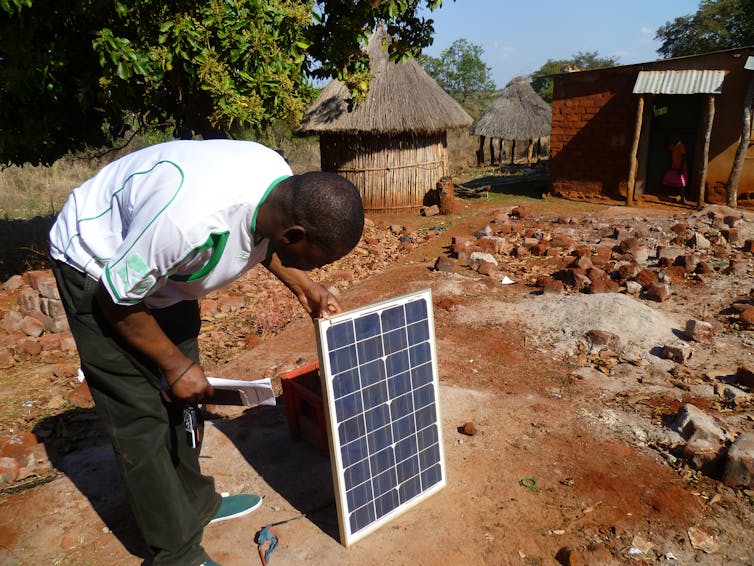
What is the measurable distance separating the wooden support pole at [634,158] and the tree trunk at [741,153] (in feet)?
5.82

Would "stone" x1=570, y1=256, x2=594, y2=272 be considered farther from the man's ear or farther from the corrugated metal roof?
the corrugated metal roof

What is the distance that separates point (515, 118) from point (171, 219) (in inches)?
764

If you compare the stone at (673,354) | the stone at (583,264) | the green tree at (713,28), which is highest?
the green tree at (713,28)

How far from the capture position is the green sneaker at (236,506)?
122 inches

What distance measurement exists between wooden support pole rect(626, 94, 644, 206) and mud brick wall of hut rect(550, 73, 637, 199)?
223 millimetres

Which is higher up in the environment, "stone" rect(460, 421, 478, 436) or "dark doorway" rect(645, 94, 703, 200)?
"dark doorway" rect(645, 94, 703, 200)

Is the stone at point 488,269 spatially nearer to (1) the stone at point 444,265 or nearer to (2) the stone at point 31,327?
(1) the stone at point 444,265

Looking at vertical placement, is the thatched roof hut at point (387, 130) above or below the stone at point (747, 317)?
above

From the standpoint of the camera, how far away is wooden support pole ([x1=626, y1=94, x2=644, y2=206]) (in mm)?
12219

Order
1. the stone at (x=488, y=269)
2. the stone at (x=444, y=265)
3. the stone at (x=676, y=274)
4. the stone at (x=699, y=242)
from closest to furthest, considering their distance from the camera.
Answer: the stone at (x=676, y=274), the stone at (x=488, y=269), the stone at (x=444, y=265), the stone at (x=699, y=242)

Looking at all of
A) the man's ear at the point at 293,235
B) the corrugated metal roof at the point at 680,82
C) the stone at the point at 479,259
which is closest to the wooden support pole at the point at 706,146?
the corrugated metal roof at the point at 680,82

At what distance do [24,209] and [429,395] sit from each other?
492 inches

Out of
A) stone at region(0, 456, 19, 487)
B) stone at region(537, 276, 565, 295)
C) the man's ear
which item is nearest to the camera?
the man's ear

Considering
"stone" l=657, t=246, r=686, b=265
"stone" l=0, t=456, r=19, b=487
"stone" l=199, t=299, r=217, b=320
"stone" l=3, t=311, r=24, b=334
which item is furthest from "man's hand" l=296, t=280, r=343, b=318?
"stone" l=657, t=246, r=686, b=265
